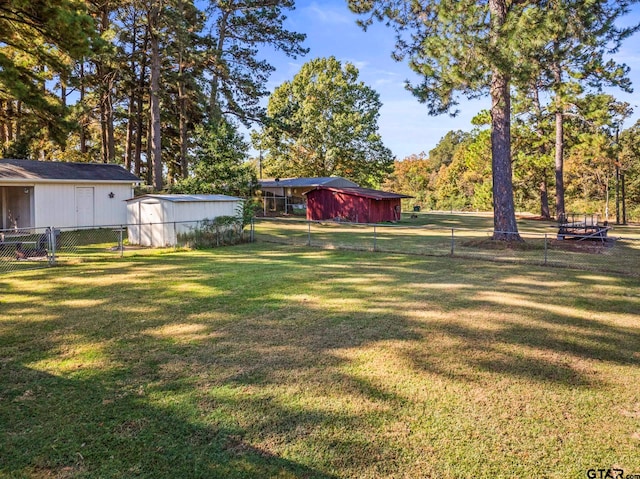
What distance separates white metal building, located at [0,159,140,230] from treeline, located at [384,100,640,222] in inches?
976

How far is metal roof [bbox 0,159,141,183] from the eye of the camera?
1717 centimetres

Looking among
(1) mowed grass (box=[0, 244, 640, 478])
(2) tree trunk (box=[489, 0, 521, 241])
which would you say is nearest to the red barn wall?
(2) tree trunk (box=[489, 0, 521, 241])

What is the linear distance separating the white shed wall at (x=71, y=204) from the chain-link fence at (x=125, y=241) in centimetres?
91

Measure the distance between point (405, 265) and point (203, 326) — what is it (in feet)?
22.2

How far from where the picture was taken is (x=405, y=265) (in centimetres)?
1158

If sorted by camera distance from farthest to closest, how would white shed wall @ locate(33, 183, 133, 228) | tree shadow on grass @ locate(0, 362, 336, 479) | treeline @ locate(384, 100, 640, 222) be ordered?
treeline @ locate(384, 100, 640, 222) → white shed wall @ locate(33, 183, 133, 228) → tree shadow on grass @ locate(0, 362, 336, 479)

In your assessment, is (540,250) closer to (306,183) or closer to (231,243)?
(231,243)

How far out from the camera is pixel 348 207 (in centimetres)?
2961

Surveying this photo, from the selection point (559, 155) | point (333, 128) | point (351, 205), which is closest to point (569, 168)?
point (559, 155)

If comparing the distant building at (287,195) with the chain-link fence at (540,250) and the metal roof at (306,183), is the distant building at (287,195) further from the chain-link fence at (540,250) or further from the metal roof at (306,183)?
the chain-link fence at (540,250)

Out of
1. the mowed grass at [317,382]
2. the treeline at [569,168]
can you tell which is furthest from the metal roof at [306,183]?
the mowed grass at [317,382]

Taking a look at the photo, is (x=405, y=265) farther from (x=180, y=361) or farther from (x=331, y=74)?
(x=331, y=74)

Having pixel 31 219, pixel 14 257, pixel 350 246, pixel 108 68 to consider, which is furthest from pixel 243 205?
pixel 108 68

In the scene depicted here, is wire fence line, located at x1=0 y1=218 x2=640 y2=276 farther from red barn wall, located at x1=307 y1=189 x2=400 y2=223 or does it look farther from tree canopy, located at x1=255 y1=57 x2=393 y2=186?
tree canopy, located at x1=255 y1=57 x2=393 y2=186
